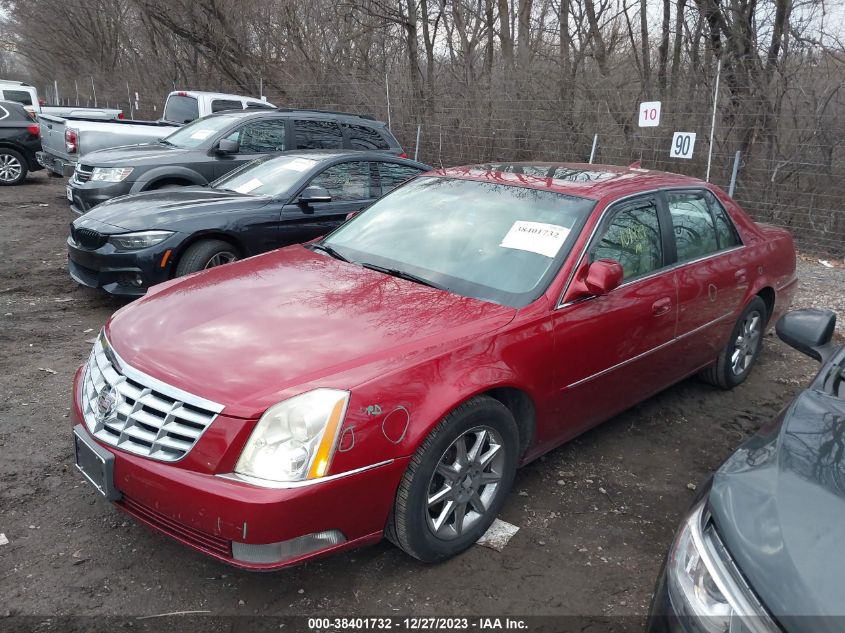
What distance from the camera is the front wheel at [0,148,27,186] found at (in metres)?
13.1

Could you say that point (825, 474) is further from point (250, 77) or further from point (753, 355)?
point (250, 77)

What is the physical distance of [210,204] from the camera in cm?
603

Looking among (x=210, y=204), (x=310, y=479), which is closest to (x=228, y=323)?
(x=310, y=479)

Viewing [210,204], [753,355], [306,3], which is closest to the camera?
[753,355]

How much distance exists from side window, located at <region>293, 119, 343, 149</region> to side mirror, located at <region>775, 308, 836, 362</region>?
724cm

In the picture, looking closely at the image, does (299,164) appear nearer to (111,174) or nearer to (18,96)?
(111,174)

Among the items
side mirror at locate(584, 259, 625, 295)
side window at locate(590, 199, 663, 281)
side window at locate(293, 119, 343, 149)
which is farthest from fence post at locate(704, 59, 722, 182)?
side mirror at locate(584, 259, 625, 295)

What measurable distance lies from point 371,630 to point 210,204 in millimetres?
4401

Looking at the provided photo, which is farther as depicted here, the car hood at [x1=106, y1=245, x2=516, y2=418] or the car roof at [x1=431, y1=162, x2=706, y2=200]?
the car roof at [x1=431, y1=162, x2=706, y2=200]

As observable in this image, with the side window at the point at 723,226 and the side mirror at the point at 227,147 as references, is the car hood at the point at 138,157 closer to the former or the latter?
the side mirror at the point at 227,147

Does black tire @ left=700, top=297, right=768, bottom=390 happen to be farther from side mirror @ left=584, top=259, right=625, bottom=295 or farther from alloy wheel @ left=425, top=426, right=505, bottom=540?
alloy wheel @ left=425, top=426, right=505, bottom=540

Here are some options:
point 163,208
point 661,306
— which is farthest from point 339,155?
point 661,306

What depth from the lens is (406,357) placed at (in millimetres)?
2713

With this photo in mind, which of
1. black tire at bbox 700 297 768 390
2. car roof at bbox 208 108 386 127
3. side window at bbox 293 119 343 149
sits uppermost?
car roof at bbox 208 108 386 127
